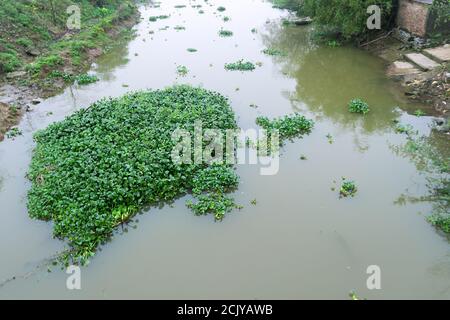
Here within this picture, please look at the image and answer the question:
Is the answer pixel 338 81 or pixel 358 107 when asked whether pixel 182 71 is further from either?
pixel 358 107

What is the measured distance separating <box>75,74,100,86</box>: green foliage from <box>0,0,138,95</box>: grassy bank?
0.30 meters

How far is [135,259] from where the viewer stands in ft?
23.0

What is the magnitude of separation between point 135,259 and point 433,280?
5.32m

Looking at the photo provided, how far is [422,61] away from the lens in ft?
46.6

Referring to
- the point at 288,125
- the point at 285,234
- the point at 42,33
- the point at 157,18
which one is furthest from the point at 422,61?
the point at 157,18

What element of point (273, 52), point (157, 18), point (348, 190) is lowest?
point (348, 190)

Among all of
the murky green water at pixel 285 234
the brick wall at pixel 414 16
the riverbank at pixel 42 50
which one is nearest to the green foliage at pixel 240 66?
the murky green water at pixel 285 234

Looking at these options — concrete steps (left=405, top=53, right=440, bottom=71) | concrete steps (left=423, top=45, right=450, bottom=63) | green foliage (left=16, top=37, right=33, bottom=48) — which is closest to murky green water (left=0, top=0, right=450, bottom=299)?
concrete steps (left=405, top=53, right=440, bottom=71)

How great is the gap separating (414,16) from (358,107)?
23.2 feet

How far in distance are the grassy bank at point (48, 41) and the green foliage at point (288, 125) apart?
851 centimetres

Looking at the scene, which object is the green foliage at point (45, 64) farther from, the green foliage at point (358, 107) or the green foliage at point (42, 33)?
the green foliage at point (358, 107)

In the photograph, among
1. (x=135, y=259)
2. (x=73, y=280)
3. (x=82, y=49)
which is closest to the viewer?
(x=73, y=280)
